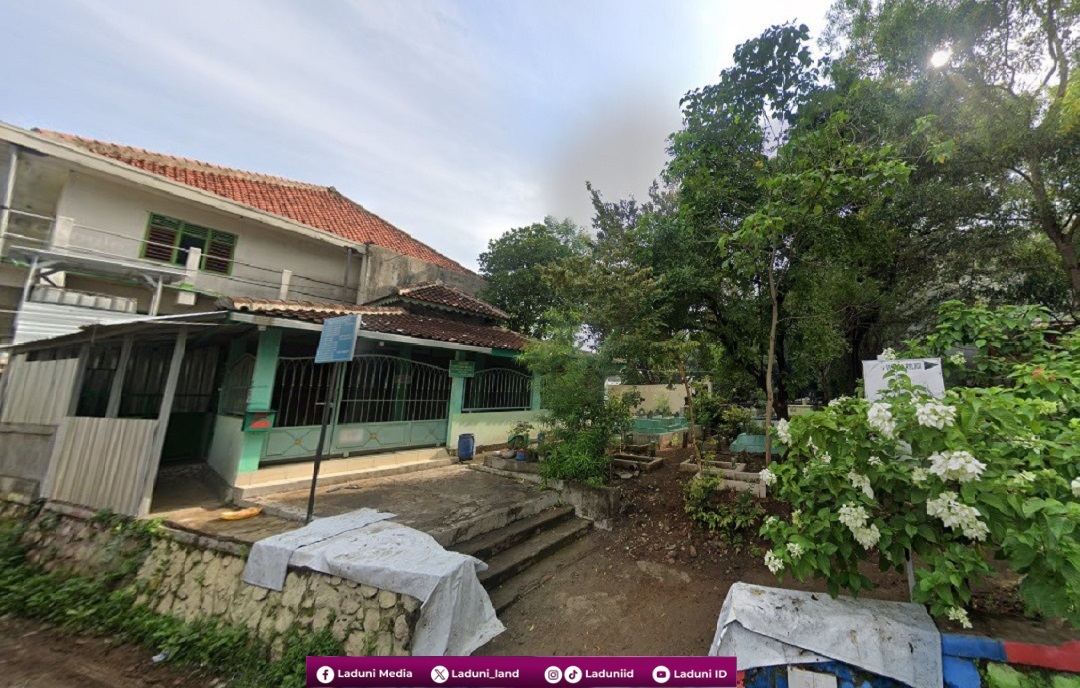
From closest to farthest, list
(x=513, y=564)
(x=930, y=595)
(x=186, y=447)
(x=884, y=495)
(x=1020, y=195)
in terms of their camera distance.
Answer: (x=930, y=595) < (x=884, y=495) < (x=513, y=564) < (x=1020, y=195) < (x=186, y=447)

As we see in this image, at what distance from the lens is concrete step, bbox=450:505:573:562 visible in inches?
189

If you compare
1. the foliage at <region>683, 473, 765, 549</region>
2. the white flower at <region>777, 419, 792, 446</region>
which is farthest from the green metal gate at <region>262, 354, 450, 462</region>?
the white flower at <region>777, 419, 792, 446</region>

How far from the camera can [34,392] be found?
6723mm

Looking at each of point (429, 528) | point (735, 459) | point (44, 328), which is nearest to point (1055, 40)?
point (735, 459)

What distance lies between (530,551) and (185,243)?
11.4 metres

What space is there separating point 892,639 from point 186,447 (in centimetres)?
1195

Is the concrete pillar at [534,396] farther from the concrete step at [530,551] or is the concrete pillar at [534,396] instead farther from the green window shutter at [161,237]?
the green window shutter at [161,237]

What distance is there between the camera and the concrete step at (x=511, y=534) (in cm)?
481

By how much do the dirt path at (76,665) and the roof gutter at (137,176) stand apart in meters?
8.60

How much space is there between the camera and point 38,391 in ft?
21.8

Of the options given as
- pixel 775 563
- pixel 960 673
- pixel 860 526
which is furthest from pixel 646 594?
pixel 860 526

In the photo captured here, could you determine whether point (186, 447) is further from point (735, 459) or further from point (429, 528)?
point (735, 459)

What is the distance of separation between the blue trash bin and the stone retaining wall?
507cm

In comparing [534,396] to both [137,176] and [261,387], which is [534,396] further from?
[137,176]
